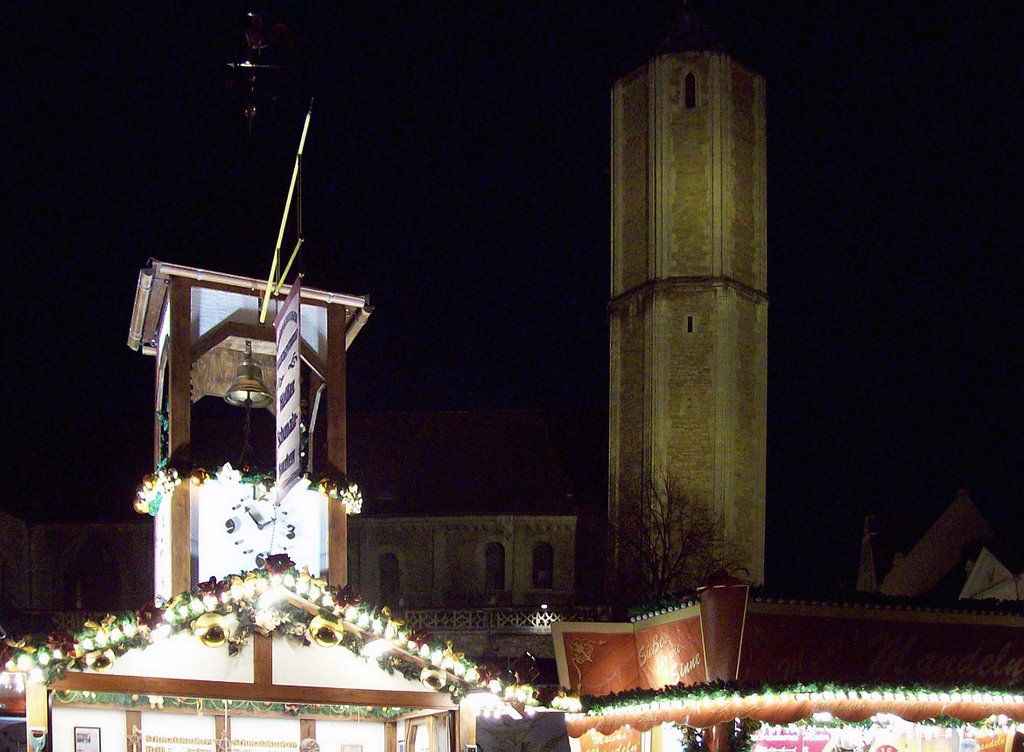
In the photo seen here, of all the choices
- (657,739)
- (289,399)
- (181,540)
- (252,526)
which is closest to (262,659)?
(181,540)

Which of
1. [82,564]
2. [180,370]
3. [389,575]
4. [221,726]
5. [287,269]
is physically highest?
[287,269]

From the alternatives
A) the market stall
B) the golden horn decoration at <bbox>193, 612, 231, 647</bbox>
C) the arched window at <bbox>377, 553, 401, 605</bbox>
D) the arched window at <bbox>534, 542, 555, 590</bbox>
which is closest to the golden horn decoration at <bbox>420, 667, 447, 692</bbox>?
the golden horn decoration at <bbox>193, 612, 231, 647</bbox>

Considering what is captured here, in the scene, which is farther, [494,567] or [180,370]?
[494,567]

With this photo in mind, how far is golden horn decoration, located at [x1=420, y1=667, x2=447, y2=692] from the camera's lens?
1221 cm

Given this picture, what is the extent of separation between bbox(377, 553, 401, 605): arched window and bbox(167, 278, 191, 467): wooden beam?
42401mm

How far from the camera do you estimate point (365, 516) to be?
182 feet

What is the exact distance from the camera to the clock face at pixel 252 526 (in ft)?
42.3

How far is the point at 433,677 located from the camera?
1222 centimetres

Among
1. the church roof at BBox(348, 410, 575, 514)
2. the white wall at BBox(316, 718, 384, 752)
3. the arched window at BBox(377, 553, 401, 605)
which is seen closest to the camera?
the white wall at BBox(316, 718, 384, 752)

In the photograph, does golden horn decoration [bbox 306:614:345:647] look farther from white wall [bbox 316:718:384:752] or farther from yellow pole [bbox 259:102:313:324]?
yellow pole [bbox 259:102:313:324]

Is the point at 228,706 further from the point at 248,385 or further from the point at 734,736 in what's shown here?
the point at 734,736

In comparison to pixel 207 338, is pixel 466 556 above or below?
below

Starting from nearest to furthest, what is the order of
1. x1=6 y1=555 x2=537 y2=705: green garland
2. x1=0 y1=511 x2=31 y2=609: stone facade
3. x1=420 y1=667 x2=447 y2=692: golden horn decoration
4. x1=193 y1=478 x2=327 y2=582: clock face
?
x1=6 y1=555 x2=537 y2=705: green garland
x1=420 y1=667 x2=447 y2=692: golden horn decoration
x1=193 y1=478 x2=327 y2=582: clock face
x1=0 y1=511 x2=31 y2=609: stone facade

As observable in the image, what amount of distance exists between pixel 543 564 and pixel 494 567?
62.8 inches
